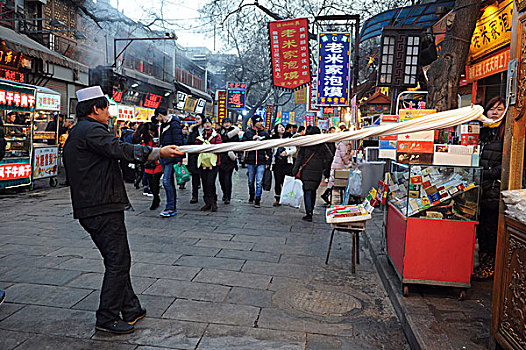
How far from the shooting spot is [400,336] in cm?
370

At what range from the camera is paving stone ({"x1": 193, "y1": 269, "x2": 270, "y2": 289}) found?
15.5 feet

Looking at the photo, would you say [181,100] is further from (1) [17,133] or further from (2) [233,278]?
(2) [233,278]

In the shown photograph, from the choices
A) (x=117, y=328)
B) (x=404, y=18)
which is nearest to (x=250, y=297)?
(x=117, y=328)

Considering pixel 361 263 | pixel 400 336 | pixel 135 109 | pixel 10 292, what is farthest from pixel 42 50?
pixel 400 336

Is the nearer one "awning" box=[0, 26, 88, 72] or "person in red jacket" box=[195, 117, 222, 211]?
"person in red jacket" box=[195, 117, 222, 211]

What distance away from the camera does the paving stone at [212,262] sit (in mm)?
5297

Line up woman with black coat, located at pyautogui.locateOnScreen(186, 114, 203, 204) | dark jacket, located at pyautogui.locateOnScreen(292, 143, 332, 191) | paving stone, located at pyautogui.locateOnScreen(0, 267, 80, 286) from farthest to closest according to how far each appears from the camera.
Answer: woman with black coat, located at pyautogui.locateOnScreen(186, 114, 203, 204), dark jacket, located at pyautogui.locateOnScreen(292, 143, 332, 191), paving stone, located at pyautogui.locateOnScreen(0, 267, 80, 286)

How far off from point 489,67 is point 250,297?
6.68 meters

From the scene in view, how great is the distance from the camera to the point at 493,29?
7.90m

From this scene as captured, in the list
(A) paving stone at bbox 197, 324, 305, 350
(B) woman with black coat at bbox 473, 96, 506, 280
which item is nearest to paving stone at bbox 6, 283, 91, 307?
(A) paving stone at bbox 197, 324, 305, 350

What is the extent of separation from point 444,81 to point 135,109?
14.8 meters

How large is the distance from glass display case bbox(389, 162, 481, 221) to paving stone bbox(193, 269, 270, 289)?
5.78ft

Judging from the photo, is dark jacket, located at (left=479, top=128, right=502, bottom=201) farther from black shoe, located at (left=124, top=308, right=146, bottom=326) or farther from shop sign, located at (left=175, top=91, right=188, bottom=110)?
shop sign, located at (left=175, top=91, right=188, bottom=110)

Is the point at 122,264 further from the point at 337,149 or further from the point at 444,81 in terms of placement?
the point at 337,149
